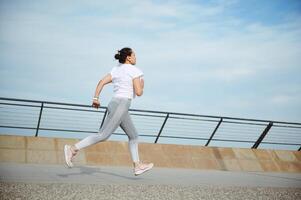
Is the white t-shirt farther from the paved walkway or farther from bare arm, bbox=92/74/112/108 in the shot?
the paved walkway

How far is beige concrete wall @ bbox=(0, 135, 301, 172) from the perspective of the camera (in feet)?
31.0

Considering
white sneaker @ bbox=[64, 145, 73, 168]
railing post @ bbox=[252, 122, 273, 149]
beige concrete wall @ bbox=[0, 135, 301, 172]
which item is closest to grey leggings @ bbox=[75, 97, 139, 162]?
white sneaker @ bbox=[64, 145, 73, 168]

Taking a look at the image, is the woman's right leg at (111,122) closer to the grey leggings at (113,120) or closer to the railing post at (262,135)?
the grey leggings at (113,120)

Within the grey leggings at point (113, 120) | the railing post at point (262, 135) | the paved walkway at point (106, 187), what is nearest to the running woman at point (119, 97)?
the grey leggings at point (113, 120)

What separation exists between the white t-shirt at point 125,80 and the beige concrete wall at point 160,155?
334 cm

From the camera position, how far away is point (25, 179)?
650cm

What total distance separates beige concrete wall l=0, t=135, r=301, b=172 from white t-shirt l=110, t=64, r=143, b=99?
334cm

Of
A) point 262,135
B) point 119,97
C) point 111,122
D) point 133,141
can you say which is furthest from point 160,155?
point 119,97

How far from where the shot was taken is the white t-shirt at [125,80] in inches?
262

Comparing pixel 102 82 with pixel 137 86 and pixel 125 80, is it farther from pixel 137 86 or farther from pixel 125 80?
pixel 137 86

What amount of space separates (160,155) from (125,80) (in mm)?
4181

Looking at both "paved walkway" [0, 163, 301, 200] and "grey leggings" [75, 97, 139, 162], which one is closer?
"paved walkway" [0, 163, 301, 200]

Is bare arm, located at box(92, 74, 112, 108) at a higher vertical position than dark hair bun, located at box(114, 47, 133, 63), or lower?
lower

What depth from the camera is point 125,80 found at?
6.65 metres
